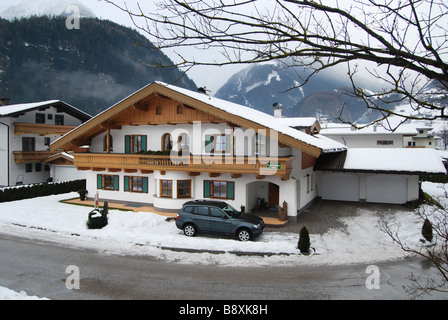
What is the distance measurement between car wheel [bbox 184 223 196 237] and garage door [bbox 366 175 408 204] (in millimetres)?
16204

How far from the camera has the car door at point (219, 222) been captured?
1570cm

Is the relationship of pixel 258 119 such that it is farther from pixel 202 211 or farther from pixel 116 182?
pixel 116 182

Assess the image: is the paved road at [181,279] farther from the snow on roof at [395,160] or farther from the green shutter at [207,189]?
the snow on roof at [395,160]

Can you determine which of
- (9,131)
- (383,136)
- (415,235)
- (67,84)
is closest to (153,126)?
(415,235)

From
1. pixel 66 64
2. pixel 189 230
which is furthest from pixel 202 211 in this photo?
pixel 66 64

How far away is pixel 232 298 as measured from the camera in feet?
31.1

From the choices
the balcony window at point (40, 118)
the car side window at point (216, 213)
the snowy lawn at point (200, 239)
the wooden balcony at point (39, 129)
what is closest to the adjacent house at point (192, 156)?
the snowy lawn at point (200, 239)

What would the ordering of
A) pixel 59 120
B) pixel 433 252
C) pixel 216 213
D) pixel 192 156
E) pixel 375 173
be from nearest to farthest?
pixel 433 252, pixel 216 213, pixel 192 156, pixel 375 173, pixel 59 120

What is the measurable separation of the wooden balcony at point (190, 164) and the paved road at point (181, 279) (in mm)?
7376

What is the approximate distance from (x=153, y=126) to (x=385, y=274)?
18.0 m

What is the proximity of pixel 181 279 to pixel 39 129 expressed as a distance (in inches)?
1317

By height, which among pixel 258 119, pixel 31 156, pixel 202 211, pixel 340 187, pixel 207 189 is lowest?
pixel 202 211

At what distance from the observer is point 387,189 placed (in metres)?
24.5

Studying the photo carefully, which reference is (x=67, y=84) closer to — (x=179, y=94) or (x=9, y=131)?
(x=9, y=131)
